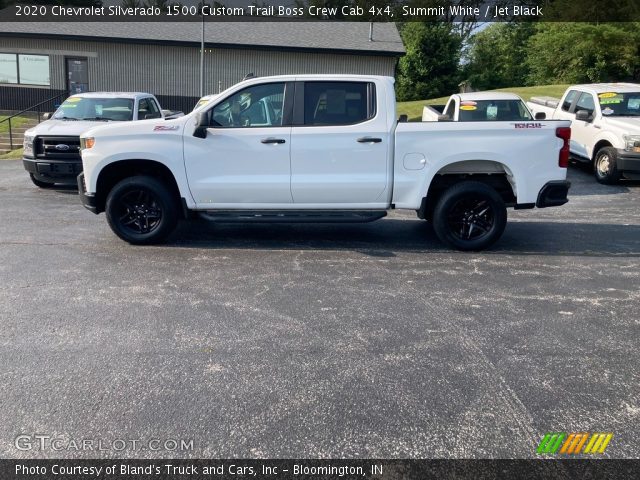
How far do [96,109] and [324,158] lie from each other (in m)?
7.14

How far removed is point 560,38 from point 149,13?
21.9m

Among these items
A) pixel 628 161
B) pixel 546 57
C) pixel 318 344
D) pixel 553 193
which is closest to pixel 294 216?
pixel 318 344

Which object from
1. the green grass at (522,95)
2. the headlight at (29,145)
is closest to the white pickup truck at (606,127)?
the headlight at (29,145)

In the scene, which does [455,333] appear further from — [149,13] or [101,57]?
[149,13]

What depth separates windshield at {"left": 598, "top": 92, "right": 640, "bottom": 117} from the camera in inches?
517

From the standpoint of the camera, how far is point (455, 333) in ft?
16.5

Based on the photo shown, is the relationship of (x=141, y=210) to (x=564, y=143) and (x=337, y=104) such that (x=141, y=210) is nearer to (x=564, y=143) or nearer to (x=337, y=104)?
(x=337, y=104)

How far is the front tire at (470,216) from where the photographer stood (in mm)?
7469

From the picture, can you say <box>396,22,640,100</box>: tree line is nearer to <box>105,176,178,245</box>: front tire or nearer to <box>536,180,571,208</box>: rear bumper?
<box>536,180,571,208</box>: rear bumper

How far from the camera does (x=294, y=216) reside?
7434 mm

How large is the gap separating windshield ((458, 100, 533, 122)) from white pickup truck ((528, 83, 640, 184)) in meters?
1.18

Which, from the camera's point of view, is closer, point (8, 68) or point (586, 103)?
point (586, 103)

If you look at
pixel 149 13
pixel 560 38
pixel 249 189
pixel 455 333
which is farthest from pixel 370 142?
pixel 560 38

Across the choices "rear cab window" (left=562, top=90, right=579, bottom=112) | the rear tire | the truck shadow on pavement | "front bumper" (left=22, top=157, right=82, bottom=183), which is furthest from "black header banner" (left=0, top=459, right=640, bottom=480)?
"rear cab window" (left=562, top=90, right=579, bottom=112)
